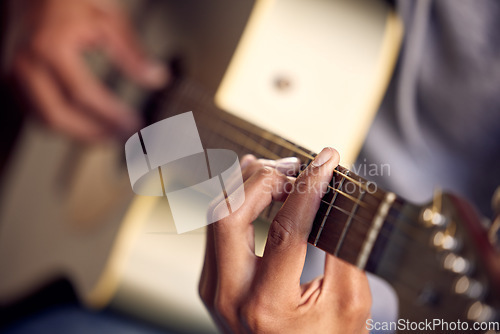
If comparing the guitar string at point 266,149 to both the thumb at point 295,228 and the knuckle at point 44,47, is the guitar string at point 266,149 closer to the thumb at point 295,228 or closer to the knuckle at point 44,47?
the thumb at point 295,228

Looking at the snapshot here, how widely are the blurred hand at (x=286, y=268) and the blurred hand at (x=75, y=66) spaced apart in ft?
1.70

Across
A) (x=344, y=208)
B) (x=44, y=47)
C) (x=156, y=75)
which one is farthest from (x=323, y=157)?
(x=44, y=47)

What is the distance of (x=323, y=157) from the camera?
0.14 metres

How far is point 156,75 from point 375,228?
1.82 feet

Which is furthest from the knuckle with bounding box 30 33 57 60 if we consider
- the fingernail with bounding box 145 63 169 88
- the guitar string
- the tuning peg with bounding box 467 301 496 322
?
the tuning peg with bounding box 467 301 496 322

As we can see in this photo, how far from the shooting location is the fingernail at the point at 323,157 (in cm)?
14

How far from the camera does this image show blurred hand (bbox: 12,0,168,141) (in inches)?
26.0

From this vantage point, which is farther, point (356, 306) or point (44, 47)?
point (44, 47)

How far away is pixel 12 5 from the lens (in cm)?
84

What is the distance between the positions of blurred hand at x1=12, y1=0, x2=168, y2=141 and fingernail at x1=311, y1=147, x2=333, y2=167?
1.74 ft

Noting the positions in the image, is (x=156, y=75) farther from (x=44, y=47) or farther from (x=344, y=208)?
(x=344, y=208)

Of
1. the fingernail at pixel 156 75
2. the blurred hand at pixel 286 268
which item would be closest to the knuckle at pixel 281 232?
the blurred hand at pixel 286 268

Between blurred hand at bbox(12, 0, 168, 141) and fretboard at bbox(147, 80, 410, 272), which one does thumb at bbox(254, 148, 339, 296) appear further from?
blurred hand at bbox(12, 0, 168, 141)

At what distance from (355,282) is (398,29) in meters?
→ 0.40
